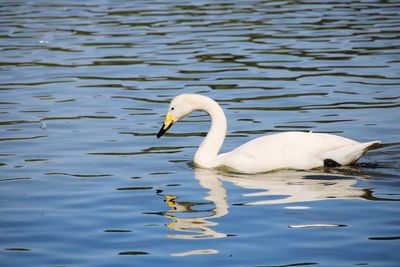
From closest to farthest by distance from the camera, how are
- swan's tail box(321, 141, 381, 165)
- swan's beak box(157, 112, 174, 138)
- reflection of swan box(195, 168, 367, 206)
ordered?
1. reflection of swan box(195, 168, 367, 206)
2. swan's tail box(321, 141, 381, 165)
3. swan's beak box(157, 112, 174, 138)

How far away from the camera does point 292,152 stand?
454 inches

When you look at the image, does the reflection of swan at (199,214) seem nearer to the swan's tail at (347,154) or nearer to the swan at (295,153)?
the swan at (295,153)

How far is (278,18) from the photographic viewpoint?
2575cm

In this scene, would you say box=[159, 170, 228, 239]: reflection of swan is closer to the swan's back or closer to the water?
the water

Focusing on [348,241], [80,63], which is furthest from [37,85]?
[348,241]

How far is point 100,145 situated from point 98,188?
2409 mm

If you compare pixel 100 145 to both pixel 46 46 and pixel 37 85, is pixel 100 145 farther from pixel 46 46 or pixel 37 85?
pixel 46 46

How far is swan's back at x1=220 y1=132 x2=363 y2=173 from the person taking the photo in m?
11.5

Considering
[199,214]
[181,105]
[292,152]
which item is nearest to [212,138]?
[181,105]

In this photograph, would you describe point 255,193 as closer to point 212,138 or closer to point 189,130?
point 212,138

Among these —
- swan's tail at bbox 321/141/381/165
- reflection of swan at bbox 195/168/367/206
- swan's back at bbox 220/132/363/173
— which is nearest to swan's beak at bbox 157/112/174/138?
reflection of swan at bbox 195/168/367/206

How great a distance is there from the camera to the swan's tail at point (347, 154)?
1137cm

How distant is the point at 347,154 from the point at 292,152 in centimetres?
67

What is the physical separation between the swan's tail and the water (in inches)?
5.4
